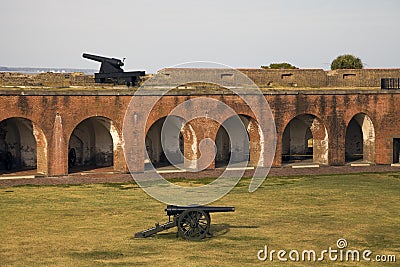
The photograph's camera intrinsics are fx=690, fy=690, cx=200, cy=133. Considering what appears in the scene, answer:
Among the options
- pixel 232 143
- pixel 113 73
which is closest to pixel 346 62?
pixel 232 143

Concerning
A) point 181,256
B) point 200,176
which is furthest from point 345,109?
point 181,256

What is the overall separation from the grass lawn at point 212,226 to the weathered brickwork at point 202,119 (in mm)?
2832

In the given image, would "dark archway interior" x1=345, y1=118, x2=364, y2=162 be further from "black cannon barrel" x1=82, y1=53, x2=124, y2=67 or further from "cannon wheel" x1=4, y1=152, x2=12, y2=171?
"cannon wheel" x1=4, y1=152, x2=12, y2=171

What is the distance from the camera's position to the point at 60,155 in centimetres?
2389

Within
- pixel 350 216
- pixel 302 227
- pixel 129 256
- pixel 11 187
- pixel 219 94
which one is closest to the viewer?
pixel 129 256

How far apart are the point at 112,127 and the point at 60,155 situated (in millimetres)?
2149

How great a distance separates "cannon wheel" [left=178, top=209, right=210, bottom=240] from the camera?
1423 centimetres

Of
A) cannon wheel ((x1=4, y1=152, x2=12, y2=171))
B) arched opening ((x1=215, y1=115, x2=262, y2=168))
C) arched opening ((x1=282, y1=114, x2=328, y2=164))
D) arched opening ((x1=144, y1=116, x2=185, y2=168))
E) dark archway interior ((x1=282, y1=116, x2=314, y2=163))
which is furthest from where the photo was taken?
dark archway interior ((x1=282, y1=116, x2=314, y2=163))

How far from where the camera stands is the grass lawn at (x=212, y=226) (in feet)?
43.4

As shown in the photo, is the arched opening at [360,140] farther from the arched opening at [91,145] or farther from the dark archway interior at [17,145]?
the dark archway interior at [17,145]

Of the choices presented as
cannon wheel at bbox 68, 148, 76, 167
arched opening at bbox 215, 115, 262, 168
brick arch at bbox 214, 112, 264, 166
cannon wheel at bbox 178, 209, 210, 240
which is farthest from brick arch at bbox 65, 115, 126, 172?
cannon wheel at bbox 178, 209, 210, 240

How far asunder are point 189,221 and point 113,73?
43.0 feet

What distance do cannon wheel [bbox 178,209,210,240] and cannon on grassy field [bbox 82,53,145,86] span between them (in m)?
12.5

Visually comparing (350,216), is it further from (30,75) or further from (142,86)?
(30,75)
